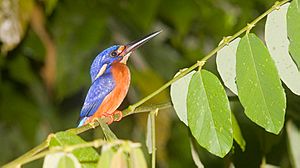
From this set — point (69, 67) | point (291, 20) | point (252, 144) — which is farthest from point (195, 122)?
point (69, 67)

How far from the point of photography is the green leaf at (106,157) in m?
0.61

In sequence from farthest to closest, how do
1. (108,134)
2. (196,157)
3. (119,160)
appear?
(196,157), (108,134), (119,160)

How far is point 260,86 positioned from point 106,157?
22 centimetres

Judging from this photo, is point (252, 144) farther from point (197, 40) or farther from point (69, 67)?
point (197, 40)

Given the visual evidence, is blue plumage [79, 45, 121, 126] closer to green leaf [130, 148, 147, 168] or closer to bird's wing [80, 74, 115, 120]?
bird's wing [80, 74, 115, 120]

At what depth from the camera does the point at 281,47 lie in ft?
2.51

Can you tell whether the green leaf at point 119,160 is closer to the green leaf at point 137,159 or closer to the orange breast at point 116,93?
the green leaf at point 137,159

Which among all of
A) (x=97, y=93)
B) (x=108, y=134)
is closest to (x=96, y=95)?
(x=97, y=93)

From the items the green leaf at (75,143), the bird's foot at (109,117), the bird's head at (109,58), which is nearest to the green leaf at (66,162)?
the green leaf at (75,143)

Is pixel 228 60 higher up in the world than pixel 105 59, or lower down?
lower down

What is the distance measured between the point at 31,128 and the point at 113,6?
16.8 inches

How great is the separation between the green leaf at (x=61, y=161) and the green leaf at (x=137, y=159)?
0.20 ft

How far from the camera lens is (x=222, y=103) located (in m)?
0.75

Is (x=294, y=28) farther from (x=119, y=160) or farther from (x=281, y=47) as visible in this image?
Answer: (x=119, y=160)
